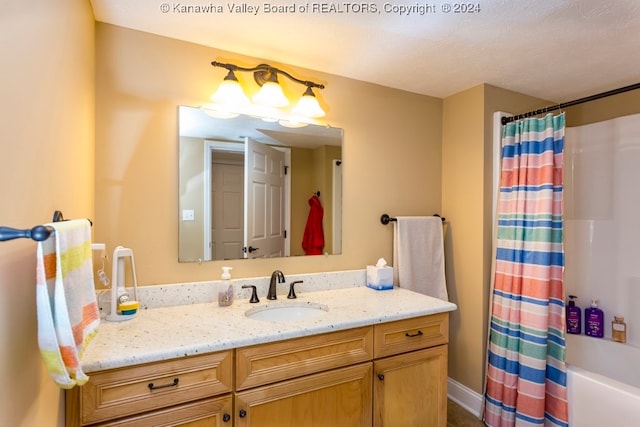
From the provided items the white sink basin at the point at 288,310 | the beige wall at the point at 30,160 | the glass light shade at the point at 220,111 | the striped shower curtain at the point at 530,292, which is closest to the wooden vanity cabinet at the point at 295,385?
the beige wall at the point at 30,160

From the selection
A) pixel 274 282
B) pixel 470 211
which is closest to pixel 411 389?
pixel 274 282

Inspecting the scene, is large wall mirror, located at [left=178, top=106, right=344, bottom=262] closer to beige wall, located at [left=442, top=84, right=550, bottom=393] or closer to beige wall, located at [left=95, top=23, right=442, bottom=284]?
beige wall, located at [left=95, top=23, right=442, bottom=284]

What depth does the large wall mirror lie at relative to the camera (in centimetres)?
172

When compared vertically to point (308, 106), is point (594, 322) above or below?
below

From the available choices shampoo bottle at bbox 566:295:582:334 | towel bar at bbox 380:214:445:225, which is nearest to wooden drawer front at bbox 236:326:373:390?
towel bar at bbox 380:214:445:225

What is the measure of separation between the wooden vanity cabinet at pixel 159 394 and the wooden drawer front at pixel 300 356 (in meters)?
0.06

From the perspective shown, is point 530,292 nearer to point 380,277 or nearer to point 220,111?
point 380,277

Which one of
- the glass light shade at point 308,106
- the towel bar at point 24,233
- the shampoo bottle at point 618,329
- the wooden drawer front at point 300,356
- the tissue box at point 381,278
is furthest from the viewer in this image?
the shampoo bottle at point 618,329

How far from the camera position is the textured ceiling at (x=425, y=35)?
144 cm

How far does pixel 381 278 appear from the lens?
2057 millimetres

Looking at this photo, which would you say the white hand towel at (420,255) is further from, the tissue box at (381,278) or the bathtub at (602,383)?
the bathtub at (602,383)

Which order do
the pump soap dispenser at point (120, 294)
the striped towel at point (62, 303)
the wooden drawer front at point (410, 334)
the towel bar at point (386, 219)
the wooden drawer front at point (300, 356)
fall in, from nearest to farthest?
the striped towel at point (62, 303) < the wooden drawer front at point (300, 356) < the pump soap dispenser at point (120, 294) < the wooden drawer front at point (410, 334) < the towel bar at point (386, 219)

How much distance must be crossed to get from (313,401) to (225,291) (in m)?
0.66

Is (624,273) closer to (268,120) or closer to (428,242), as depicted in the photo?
(428,242)
